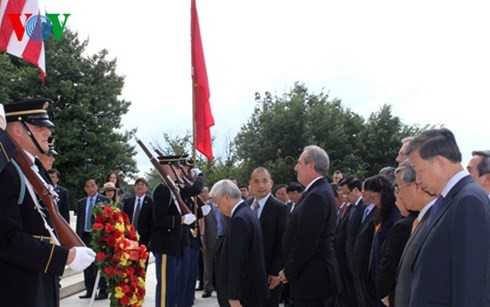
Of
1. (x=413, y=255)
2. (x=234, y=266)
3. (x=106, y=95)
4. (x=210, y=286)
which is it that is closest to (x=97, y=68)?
(x=106, y=95)

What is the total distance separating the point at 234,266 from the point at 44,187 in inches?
88.3

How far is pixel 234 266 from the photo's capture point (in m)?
5.55

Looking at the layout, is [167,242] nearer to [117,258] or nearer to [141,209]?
[117,258]

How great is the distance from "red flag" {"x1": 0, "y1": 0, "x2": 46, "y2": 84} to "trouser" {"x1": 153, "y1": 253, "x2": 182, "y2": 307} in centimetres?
333

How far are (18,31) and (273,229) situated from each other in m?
4.49

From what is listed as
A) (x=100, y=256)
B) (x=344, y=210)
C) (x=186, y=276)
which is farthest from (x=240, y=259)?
(x=344, y=210)

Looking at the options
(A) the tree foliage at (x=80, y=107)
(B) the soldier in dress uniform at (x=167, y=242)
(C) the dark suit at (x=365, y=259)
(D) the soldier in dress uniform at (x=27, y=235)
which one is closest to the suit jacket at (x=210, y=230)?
(B) the soldier in dress uniform at (x=167, y=242)

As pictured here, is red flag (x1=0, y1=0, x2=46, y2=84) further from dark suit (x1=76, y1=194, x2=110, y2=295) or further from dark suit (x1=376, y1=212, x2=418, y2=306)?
dark suit (x1=376, y1=212, x2=418, y2=306)

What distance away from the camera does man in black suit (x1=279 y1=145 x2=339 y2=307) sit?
5.59 meters

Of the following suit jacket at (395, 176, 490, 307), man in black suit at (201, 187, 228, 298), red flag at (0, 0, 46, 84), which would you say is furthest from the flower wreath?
man in black suit at (201, 187, 228, 298)

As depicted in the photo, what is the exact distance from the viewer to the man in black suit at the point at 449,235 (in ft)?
9.16

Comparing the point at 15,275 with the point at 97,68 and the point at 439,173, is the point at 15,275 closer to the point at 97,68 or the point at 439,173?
the point at 439,173

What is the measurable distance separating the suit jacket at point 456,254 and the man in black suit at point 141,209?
7043 mm

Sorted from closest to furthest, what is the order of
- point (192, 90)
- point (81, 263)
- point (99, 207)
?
point (81, 263) → point (99, 207) → point (192, 90)
